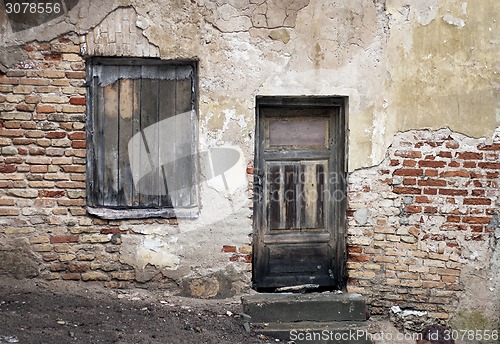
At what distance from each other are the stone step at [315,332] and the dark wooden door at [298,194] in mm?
541

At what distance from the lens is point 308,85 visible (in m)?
5.45

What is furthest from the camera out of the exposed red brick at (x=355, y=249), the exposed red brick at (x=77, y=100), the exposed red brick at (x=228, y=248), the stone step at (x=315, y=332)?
the exposed red brick at (x=355, y=249)

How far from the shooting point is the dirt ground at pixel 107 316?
461 cm

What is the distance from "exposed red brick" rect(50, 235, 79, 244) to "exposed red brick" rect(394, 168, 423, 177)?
9.37ft

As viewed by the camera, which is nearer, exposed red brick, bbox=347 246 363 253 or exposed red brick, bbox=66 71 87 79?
exposed red brick, bbox=66 71 87 79

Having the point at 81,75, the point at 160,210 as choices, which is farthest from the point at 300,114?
the point at 81,75

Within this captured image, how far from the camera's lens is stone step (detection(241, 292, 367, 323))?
17.6 feet

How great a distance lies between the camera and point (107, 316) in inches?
196

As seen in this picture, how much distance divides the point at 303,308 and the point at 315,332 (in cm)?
24

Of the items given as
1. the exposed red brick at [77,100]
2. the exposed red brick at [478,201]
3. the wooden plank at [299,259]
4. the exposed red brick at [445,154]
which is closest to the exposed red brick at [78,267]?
the exposed red brick at [77,100]

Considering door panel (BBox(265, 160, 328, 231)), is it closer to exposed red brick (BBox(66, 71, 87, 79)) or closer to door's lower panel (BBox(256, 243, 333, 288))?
door's lower panel (BBox(256, 243, 333, 288))

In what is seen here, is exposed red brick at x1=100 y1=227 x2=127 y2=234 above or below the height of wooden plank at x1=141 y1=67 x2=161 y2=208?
below

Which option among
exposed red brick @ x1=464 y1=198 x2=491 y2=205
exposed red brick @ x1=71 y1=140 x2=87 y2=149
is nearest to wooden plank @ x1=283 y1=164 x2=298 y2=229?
exposed red brick @ x1=464 y1=198 x2=491 y2=205

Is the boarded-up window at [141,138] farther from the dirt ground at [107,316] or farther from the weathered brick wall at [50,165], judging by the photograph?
the dirt ground at [107,316]
